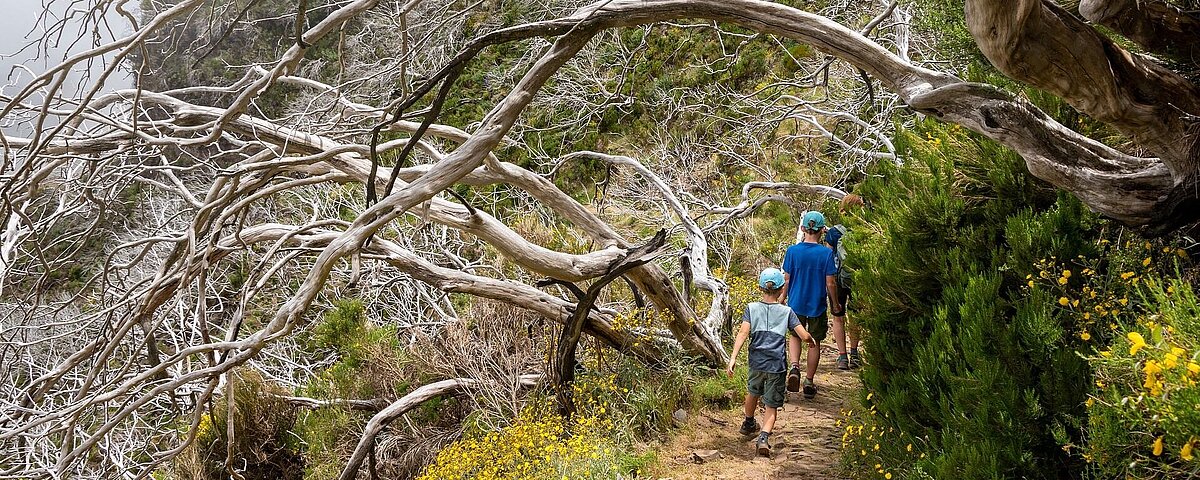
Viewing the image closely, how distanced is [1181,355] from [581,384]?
5117mm

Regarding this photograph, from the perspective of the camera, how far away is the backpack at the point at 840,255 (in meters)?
6.48

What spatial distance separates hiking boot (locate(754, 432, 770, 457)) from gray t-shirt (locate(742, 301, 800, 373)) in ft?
1.70

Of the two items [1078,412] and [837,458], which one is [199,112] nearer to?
[837,458]

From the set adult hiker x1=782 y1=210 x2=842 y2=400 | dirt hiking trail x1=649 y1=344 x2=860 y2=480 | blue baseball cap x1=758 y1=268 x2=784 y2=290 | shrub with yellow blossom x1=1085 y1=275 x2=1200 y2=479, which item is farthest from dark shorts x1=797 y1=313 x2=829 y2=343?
shrub with yellow blossom x1=1085 y1=275 x2=1200 y2=479

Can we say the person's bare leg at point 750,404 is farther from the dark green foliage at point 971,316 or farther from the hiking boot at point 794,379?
the dark green foliage at point 971,316

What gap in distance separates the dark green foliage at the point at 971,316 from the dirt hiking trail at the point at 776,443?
2.58 ft

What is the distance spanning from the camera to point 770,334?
5.42 metres

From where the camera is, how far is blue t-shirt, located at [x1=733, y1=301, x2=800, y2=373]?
542 centimetres

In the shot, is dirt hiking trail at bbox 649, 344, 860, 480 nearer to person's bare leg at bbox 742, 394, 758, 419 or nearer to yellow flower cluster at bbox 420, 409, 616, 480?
person's bare leg at bbox 742, 394, 758, 419

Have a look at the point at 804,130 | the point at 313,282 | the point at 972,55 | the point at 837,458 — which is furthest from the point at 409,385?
the point at 804,130

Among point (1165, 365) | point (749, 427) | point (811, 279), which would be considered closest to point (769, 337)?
point (749, 427)

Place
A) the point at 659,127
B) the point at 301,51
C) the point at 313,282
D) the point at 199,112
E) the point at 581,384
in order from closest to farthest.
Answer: the point at 313,282 < the point at 301,51 < the point at 199,112 < the point at 581,384 < the point at 659,127

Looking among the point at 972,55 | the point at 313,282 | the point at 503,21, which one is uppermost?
the point at 503,21

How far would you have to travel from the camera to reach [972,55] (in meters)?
4.25
